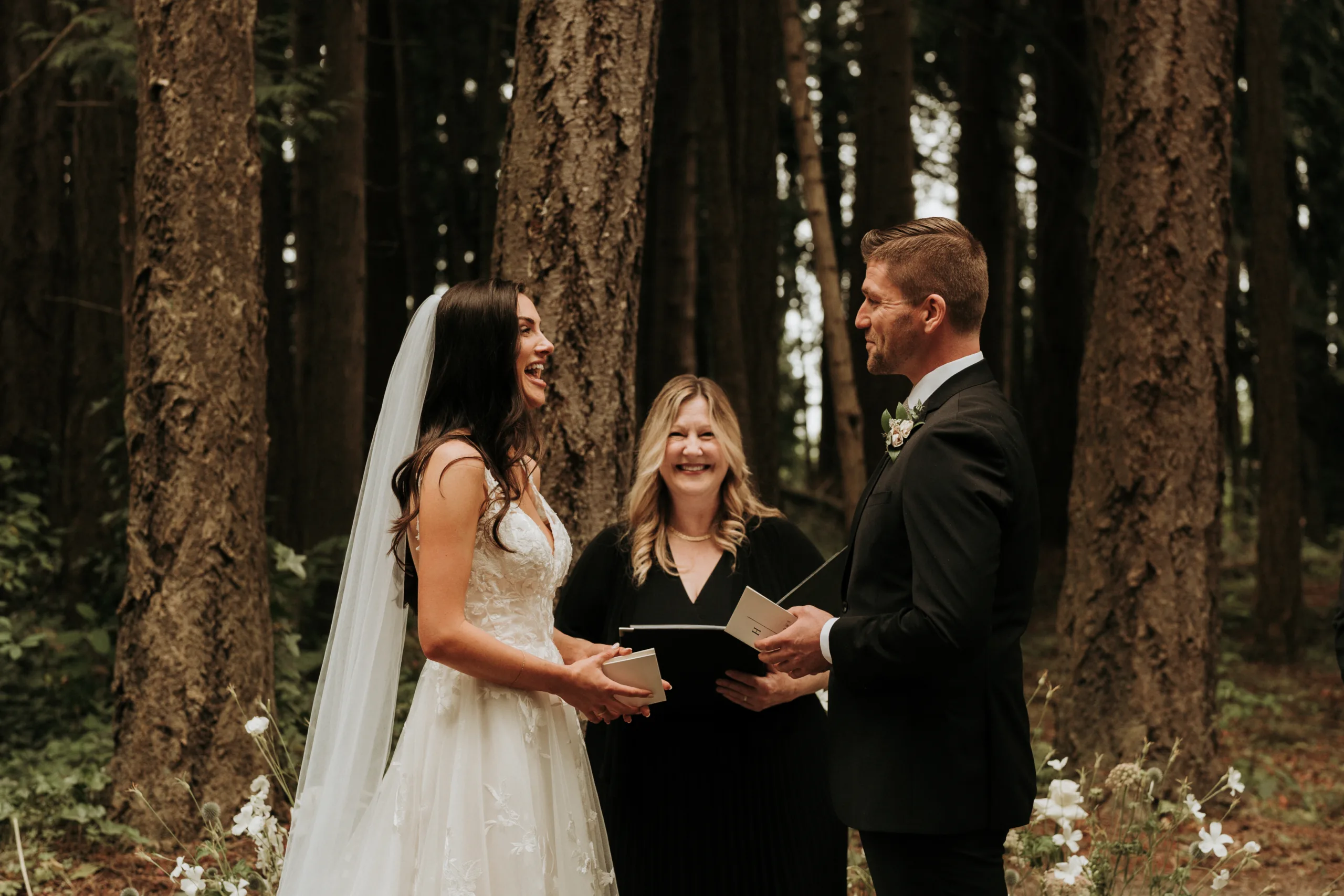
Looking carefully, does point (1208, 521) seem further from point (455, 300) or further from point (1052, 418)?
point (1052, 418)

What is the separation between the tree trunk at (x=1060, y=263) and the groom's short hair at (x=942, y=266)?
1149 cm

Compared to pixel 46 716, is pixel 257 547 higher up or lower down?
higher up

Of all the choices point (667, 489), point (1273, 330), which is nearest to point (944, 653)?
point (667, 489)

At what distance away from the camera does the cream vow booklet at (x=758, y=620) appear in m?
3.42

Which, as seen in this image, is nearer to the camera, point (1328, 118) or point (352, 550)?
point (352, 550)

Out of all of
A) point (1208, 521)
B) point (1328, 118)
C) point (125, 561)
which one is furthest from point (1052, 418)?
point (125, 561)

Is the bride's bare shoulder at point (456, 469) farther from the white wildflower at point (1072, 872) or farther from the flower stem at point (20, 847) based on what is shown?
the flower stem at point (20, 847)

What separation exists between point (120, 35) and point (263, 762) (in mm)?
A: 5133

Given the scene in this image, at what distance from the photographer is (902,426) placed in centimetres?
317

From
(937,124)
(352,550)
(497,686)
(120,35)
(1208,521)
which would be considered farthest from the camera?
(937,124)

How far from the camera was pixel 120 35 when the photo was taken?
26.8ft

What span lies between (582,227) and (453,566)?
204 centimetres

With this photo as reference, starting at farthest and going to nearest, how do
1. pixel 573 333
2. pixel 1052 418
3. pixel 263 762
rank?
pixel 1052 418 → pixel 263 762 → pixel 573 333

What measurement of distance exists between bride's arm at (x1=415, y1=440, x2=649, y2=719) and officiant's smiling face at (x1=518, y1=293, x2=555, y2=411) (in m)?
0.30
